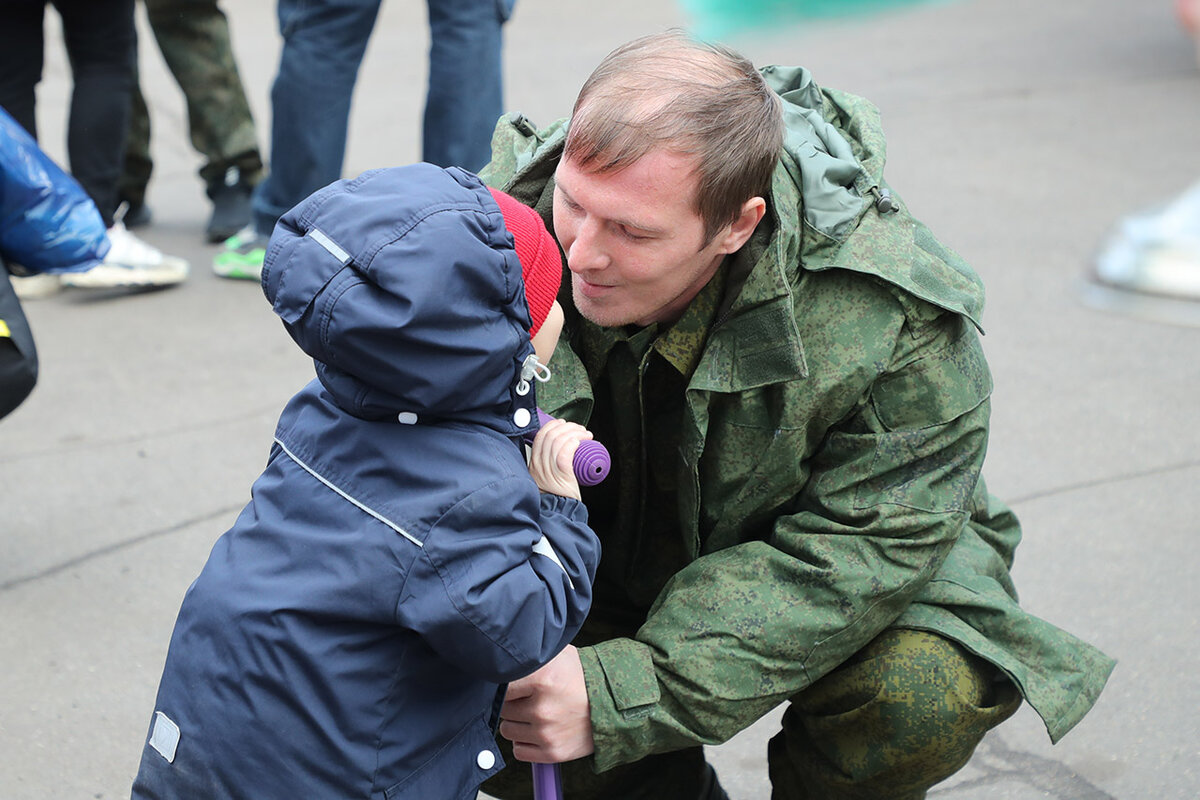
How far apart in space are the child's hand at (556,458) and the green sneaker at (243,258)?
2.90 meters

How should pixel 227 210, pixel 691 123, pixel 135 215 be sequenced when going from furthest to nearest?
1. pixel 135 215
2. pixel 227 210
3. pixel 691 123

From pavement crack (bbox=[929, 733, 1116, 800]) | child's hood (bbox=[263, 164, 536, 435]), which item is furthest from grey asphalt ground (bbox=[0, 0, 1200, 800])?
child's hood (bbox=[263, 164, 536, 435])

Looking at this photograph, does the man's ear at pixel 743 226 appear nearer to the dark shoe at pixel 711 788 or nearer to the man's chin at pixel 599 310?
the man's chin at pixel 599 310

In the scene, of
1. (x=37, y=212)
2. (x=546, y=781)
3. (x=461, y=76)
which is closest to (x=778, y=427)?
(x=546, y=781)

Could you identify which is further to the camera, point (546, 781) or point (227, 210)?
point (227, 210)

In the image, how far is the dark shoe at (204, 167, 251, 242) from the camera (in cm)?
456

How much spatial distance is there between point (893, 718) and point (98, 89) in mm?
3064

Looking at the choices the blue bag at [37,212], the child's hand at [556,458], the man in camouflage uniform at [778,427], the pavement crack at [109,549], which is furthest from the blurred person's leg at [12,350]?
the child's hand at [556,458]

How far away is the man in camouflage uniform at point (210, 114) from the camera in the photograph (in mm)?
4312

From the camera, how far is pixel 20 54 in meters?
3.72

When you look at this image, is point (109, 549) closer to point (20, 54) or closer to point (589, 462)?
point (20, 54)

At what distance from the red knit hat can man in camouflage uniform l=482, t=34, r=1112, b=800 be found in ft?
0.48

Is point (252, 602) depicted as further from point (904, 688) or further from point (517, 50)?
point (517, 50)

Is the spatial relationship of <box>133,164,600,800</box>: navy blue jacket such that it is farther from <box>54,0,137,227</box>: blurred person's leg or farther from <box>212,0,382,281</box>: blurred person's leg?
<box>54,0,137,227</box>: blurred person's leg
